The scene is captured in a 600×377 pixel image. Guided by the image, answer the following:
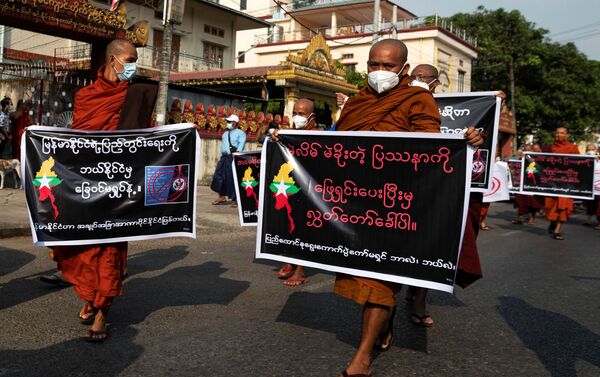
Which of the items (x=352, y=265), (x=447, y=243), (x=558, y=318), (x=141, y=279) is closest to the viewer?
(x=447, y=243)

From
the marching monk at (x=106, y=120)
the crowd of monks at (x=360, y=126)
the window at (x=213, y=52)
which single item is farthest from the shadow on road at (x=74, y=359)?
the window at (x=213, y=52)

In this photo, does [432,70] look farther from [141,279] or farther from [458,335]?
[141,279]

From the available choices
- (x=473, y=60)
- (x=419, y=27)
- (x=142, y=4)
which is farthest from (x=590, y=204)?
(x=473, y=60)

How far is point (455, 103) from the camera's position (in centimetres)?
523

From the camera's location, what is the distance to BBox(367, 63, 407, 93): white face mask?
3156 millimetres

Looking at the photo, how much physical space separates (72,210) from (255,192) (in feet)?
8.06

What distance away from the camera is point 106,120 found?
3.78m

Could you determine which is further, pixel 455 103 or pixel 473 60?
pixel 473 60

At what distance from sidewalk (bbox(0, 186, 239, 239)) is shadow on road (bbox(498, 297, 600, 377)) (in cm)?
506

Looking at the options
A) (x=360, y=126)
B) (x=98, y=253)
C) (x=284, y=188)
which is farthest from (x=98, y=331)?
(x=360, y=126)

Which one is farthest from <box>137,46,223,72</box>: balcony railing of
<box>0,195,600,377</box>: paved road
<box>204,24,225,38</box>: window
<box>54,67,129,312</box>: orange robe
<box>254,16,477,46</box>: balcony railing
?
<box>54,67,129,312</box>: orange robe

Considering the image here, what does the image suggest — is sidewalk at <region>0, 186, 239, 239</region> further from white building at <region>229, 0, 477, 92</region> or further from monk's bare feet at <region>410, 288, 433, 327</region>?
white building at <region>229, 0, 477, 92</region>

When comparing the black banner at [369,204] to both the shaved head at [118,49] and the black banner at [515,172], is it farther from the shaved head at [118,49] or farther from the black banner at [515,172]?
the black banner at [515,172]

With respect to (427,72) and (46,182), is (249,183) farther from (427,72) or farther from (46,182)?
(46,182)
